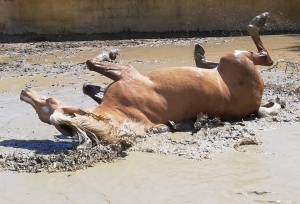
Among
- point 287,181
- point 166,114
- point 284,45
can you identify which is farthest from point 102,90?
point 284,45

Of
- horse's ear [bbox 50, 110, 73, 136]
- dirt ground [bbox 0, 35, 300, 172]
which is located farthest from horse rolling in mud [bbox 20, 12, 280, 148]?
dirt ground [bbox 0, 35, 300, 172]

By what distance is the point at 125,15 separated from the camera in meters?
18.1

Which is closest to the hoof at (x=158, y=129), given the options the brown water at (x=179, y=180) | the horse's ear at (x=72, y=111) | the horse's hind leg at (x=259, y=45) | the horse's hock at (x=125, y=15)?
the brown water at (x=179, y=180)

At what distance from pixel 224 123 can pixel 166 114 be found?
0.64m

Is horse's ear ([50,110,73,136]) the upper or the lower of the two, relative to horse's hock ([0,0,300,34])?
upper

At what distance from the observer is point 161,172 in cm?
436

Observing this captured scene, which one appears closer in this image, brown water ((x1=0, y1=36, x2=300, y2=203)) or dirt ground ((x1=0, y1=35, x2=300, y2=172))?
brown water ((x1=0, y1=36, x2=300, y2=203))

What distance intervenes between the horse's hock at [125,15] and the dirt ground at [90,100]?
2041 mm

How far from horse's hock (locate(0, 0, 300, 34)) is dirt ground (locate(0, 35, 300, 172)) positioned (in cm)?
204

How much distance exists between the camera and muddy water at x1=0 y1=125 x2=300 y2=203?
3789mm

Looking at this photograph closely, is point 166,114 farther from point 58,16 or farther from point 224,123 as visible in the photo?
point 58,16

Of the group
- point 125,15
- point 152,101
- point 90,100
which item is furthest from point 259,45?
point 125,15

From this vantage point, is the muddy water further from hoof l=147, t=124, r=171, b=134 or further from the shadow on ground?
the shadow on ground

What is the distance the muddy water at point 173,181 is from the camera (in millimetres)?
3789
